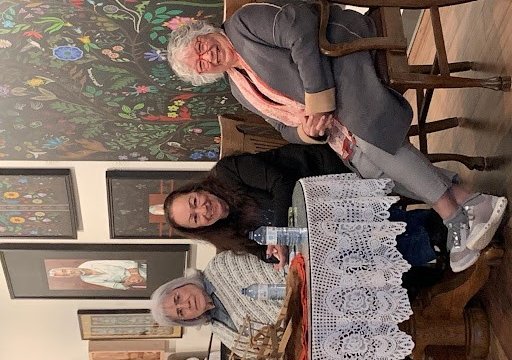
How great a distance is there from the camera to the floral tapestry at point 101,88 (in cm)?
217

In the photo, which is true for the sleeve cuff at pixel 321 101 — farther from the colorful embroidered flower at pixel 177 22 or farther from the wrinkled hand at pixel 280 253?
the colorful embroidered flower at pixel 177 22

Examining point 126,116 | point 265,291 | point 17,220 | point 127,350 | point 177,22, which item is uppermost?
point 177,22

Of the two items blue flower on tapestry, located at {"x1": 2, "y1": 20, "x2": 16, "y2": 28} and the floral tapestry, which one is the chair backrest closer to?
the floral tapestry

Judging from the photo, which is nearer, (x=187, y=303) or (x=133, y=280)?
(x=187, y=303)

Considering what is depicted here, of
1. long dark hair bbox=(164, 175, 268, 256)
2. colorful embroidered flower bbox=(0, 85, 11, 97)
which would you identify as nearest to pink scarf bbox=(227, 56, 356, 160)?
long dark hair bbox=(164, 175, 268, 256)

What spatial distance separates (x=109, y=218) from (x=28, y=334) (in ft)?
3.34

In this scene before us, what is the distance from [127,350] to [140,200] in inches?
43.8

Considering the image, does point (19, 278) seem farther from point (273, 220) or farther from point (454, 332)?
point (454, 332)

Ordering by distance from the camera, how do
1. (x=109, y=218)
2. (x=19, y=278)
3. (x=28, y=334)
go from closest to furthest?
(x=109, y=218)
(x=19, y=278)
(x=28, y=334)

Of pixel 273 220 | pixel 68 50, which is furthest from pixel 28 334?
pixel 273 220

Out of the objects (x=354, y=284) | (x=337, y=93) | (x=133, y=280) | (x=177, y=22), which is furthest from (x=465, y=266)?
(x=133, y=280)

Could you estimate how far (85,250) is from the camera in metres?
3.22

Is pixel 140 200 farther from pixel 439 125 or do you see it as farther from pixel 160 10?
pixel 439 125

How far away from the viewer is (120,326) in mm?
3652
